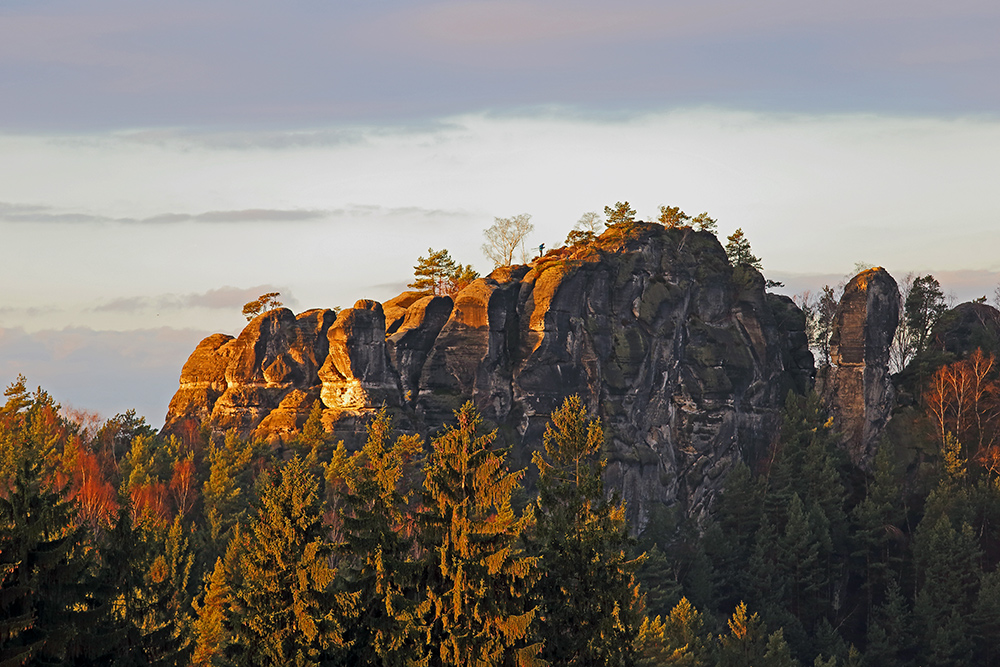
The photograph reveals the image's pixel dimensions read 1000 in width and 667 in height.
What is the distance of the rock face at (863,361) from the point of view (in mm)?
92438

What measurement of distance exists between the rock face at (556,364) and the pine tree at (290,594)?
44.8m

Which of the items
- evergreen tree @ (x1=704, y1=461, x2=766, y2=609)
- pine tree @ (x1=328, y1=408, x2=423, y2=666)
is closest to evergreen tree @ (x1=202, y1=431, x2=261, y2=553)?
pine tree @ (x1=328, y1=408, x2=423, y2=666)

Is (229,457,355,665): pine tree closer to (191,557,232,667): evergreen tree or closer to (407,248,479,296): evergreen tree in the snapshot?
(191,557,232,667): evergreen tree

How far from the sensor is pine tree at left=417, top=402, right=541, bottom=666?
31.2 meters

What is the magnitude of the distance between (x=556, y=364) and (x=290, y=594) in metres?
50.4

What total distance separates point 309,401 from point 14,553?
185 ft

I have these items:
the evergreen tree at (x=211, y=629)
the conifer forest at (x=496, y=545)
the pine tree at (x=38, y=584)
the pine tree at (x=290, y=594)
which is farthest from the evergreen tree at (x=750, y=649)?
the pine tree at (x=38, y=584)

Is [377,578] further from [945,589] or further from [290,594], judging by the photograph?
[945,589]

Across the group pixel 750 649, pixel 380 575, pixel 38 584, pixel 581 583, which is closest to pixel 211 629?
pixel 380 575

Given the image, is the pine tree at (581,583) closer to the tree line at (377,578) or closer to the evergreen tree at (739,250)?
the tree line at (377,578)

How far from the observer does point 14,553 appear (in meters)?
24.2

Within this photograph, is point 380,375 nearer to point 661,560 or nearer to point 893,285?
point 661,560

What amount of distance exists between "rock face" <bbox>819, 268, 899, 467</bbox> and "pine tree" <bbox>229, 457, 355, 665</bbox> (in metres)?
69.2

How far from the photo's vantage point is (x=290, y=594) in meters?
31.3
